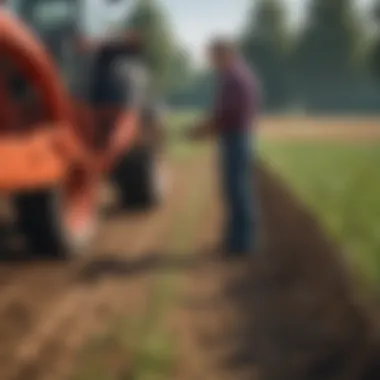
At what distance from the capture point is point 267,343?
5.20 metres

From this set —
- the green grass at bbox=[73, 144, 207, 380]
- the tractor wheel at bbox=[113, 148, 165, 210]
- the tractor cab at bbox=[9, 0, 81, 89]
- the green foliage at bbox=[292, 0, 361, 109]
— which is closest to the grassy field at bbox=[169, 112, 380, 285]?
the tractor wheel at bbox=[113, 148, 165, 210]

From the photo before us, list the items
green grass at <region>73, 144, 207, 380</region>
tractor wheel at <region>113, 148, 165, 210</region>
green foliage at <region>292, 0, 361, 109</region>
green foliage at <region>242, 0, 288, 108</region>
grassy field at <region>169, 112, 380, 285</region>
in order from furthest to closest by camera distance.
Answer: green foliage at <region>242, 0, 288, 108</region> → green foliage at <region>292, 0, 361, 109</region> → tractor wheel at <region>113, 148, 165, 210</region> → grassy field at <region>169, 112, 380, 285</region> → green grass at <region>73, 144, 207, 380</region>

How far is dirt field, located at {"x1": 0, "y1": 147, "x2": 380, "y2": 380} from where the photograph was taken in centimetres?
472

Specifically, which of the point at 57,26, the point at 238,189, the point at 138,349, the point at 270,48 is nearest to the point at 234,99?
the point at 238,189

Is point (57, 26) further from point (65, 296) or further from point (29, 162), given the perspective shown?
point (65, 296)

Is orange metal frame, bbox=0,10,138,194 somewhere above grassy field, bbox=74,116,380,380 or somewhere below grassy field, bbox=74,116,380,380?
above

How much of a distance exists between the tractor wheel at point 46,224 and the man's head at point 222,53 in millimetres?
1531

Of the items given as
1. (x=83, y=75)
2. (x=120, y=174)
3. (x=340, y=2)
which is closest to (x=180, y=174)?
(x=120, y=174)

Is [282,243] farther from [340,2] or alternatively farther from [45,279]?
[340,2]

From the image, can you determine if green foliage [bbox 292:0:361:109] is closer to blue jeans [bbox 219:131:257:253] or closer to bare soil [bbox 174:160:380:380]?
blue jeans [bbox 219:131:257:253]

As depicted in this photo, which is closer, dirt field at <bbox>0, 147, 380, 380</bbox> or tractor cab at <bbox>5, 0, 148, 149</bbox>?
dirt field at <bbox>0, 147, 380, 380</bbox>

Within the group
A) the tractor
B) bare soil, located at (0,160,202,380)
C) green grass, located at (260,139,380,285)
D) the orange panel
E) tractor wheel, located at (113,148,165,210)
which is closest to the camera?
bare soil, located at (0,160,202,380)

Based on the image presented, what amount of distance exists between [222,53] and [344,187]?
4.32 meters

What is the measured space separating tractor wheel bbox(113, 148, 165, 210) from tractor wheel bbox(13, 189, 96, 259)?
2.66m
